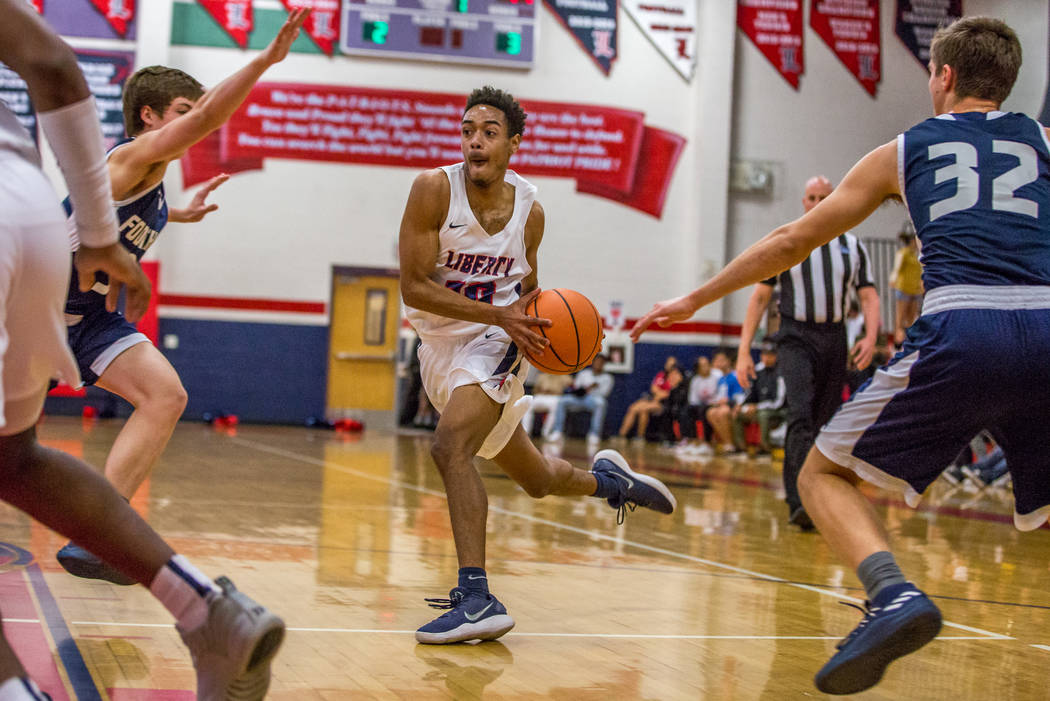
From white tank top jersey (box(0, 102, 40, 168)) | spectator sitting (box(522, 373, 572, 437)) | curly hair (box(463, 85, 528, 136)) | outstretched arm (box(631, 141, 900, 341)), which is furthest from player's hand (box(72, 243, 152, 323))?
spectator sitting (box(522, 373, 572, 437))

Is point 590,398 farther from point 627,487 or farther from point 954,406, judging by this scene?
point 954,406

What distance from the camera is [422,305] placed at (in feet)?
12.2

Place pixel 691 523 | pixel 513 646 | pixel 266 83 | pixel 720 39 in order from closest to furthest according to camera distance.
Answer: pixel 513 646 → pixel 691 523 → pixel 266 83 → pixel 720 39

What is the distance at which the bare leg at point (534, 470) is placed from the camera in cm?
412

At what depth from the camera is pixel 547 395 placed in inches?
639

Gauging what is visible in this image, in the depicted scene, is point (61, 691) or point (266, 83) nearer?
point (61, 691)

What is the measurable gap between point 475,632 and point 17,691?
1.58m

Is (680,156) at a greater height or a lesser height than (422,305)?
greater

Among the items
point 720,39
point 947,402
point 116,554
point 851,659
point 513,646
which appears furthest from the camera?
point 720,39

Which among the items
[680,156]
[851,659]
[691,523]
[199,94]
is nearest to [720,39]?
[680,156]

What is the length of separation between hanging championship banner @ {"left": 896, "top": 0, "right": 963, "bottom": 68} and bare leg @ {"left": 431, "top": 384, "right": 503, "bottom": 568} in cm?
1663

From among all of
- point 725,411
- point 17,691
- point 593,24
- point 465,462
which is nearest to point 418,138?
point 593,24

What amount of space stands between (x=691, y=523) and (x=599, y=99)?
11.7 meters

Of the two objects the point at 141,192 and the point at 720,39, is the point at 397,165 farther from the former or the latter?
the point at 141,192
